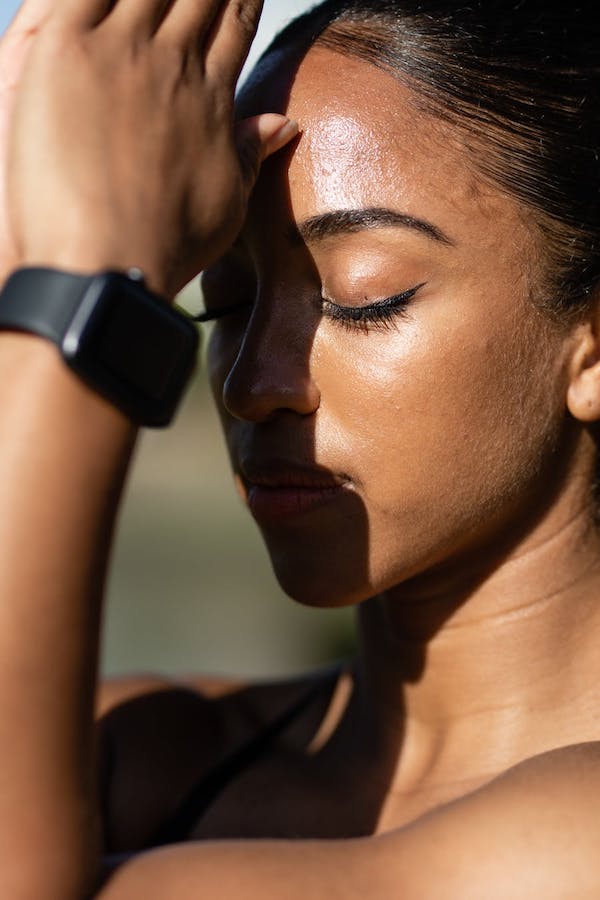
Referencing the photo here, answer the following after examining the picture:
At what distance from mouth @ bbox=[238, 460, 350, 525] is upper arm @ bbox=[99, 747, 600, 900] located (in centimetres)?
53

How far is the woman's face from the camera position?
187cm

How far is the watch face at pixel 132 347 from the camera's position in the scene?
1.38 metres

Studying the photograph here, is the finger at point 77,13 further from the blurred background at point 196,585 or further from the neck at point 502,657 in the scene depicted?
the blurred background at point 196,585

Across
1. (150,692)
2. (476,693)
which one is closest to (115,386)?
(476,693)

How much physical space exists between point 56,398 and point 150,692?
1405 mm

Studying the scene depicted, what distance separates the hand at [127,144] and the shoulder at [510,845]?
769 millimetres

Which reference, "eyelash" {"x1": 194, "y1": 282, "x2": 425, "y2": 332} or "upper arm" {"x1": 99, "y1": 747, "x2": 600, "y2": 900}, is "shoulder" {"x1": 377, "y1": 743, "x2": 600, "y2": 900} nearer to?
"upper arm" {"x1": 99, "y1": 747, "x2": 600, "y2": 900}

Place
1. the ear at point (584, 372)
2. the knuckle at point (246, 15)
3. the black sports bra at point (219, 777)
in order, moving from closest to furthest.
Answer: the knuckle at point (246, 15), the ear at point (584, 372), the black sports bra at point (219, 777)

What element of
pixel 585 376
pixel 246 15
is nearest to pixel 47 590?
pixel 246 15

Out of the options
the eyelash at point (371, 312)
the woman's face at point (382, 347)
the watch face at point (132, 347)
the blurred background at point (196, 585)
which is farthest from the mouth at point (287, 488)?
the blurred background at point (196, 585)

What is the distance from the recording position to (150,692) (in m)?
2.69

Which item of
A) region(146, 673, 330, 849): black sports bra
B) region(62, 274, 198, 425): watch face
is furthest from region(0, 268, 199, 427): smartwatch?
region(146, 673, 330, 849): black sports bra

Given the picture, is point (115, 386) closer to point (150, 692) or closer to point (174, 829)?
point (174, 829)

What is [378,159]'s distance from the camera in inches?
74.8
